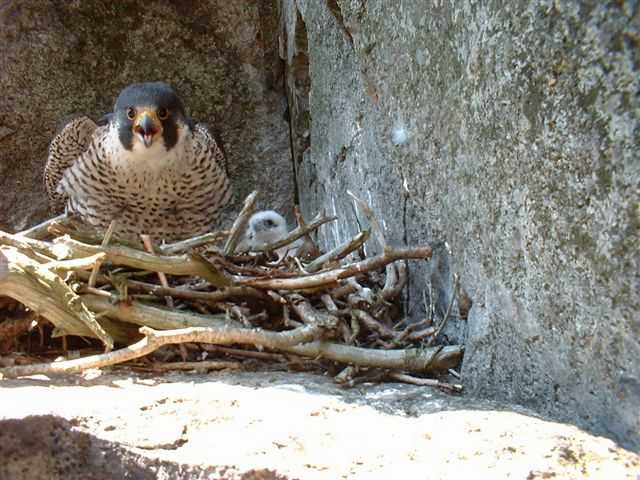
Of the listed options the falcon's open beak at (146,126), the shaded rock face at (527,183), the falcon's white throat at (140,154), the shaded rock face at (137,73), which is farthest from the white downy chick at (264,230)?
the shaded rock face at (527,183)

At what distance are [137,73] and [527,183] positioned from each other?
328 cm

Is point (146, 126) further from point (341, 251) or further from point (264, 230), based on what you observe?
point (341, 251)

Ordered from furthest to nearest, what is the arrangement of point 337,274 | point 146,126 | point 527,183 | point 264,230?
1. point 264,230
2. point 146,126
3. point 337,274
4. point 527,183

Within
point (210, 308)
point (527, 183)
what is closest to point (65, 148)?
point (210, 308)

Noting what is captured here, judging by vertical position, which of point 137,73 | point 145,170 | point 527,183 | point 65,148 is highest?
point 137,73

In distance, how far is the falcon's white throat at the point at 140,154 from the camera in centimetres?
335

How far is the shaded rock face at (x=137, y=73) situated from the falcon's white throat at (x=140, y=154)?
96 cm

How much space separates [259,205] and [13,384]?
2969 mm

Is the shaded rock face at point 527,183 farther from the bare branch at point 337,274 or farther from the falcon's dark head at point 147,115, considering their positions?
the falcon's dark head at point 147,115

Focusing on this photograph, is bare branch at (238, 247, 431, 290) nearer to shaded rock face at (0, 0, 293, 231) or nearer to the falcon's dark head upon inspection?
the falcon's dark head

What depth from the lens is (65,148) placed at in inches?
150

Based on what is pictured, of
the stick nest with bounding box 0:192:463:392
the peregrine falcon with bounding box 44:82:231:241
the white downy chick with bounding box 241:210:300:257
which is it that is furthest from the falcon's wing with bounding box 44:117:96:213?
the stick nest with bounding box 0:192:463:392

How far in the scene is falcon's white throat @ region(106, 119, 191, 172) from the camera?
3346 millimetres

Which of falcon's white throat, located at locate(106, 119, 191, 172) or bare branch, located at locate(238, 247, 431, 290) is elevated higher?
falcon's white throat, located at locate(106, 119, 191, 172)
